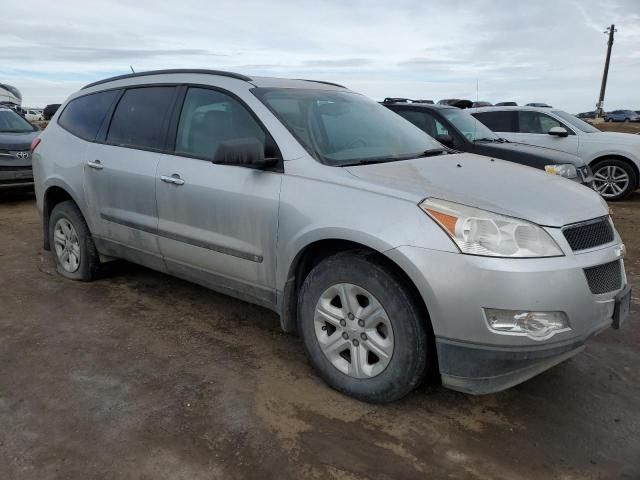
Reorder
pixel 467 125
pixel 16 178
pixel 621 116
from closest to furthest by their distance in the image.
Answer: pixel 467 125 < pixel 16 178 < pixel 621 116

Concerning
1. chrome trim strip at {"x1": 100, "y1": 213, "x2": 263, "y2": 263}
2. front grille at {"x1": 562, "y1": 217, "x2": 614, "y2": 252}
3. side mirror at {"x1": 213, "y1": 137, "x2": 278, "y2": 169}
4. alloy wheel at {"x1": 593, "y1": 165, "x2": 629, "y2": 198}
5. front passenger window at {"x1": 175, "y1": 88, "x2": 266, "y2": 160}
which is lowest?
alloy wheel at {"x1": 593, "y1": 165, "x2": 629, "y2": 198}

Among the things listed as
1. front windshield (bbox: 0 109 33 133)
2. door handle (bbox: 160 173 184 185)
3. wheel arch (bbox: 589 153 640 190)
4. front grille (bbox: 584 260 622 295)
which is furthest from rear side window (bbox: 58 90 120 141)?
wheel arch (bbox: 589 153 640 190)

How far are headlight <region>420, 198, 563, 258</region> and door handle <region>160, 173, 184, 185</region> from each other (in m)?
1.79

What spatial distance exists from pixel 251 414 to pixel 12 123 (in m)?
9.34

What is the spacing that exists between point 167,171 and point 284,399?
1723 mm

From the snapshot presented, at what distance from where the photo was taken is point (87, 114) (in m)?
4.73

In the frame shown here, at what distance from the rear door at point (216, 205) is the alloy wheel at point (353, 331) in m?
0.44

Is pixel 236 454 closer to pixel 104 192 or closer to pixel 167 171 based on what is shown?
pixel 167 171

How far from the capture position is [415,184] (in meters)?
2.84

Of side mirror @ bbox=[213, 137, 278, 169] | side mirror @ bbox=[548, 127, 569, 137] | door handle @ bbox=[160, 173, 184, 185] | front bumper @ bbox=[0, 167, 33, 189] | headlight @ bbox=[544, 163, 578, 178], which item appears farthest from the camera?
side mirror @ bbox=[548, 127, 569, 137]

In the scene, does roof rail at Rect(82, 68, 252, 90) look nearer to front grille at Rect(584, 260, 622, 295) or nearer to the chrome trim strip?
the chrome trim strip

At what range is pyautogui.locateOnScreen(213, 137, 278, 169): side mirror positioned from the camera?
311 cm

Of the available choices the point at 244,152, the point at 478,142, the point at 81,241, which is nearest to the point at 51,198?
the point at 81,241

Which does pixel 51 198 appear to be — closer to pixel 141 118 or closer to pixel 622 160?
pixel 141 118
